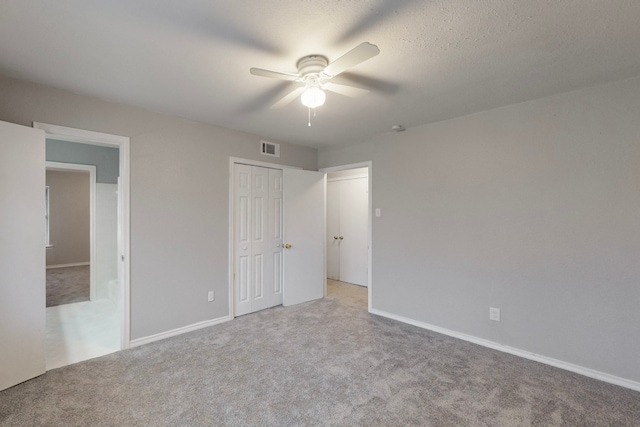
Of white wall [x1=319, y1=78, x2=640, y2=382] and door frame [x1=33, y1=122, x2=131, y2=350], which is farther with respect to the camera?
door frame [x1=33, y1=122, x2=131, y2=350]

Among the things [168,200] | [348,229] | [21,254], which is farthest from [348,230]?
[21,254]

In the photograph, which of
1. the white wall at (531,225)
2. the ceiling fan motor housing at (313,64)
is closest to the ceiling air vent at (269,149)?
the white wall at (531,225)

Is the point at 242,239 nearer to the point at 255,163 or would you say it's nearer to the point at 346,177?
the point at 255,163

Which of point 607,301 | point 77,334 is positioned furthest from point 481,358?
point 77,334

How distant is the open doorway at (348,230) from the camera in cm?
529

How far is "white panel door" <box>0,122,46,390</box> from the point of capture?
2.09 metres

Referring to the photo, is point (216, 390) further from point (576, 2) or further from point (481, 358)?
point (576, 2)

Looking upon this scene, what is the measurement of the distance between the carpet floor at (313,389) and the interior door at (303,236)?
1.27 m

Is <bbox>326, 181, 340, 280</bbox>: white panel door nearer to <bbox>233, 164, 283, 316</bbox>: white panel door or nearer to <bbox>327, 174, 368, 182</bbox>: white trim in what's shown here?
<bbox>327, 174, 368, 182</bbox>: white trim

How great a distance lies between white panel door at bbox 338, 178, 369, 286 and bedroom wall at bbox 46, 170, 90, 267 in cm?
642

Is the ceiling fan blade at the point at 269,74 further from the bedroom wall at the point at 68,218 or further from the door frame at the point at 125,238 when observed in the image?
the bedroom wall at the point at 68,218

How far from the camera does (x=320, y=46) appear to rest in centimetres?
177

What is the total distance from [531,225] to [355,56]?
7.51 feet

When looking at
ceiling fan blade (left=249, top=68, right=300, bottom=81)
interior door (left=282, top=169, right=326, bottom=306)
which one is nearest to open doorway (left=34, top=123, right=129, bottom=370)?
ceiling fan blade (left=249, top=68, right=300, bottom=81)
